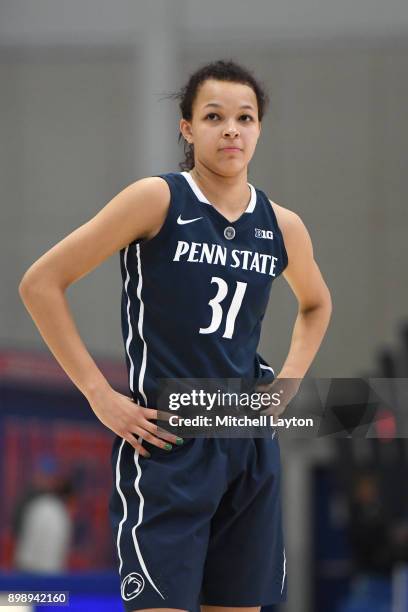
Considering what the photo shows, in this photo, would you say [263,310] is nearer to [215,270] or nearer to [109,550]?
[215,270]

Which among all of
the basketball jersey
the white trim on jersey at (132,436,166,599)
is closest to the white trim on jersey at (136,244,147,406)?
the basketball jersey

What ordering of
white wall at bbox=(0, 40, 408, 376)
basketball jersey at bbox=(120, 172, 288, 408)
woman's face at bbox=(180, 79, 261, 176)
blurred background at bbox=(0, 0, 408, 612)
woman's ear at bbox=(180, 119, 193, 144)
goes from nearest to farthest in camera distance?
basketball jersey at bbox=(120, 172, 288, 408) → woman's face at bbox=(180, 79, 261, 176) → woman's ear at bbox=(180, 119, 193, 144) → blurred background at bbox=(0, 0, 408, 612) → white wall at bbox=(0, 40, 408, 376)

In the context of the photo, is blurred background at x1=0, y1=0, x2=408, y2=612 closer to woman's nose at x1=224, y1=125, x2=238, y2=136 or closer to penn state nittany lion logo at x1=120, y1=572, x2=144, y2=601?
woman's nose at x1=224, y1=125, x2=238, y2=136

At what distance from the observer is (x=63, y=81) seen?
16.3 metres

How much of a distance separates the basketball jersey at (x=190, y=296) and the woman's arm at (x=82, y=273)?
0.07 meters

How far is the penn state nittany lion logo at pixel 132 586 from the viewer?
3355mm

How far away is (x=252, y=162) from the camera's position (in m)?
15.8

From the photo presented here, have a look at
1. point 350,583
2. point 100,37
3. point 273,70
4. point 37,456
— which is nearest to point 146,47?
point 100,37

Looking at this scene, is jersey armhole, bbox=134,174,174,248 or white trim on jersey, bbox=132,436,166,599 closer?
white trim on jersey, bbox=132,436,166,599

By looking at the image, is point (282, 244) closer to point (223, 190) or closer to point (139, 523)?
point (223, 190)

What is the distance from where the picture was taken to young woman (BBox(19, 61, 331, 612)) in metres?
3.38

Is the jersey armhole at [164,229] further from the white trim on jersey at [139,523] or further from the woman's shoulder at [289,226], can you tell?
the white trim on jersey at [139,523]

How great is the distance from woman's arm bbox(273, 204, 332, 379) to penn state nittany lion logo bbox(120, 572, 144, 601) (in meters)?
0.79

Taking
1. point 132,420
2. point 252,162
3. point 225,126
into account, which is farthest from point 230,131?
point 252,162
